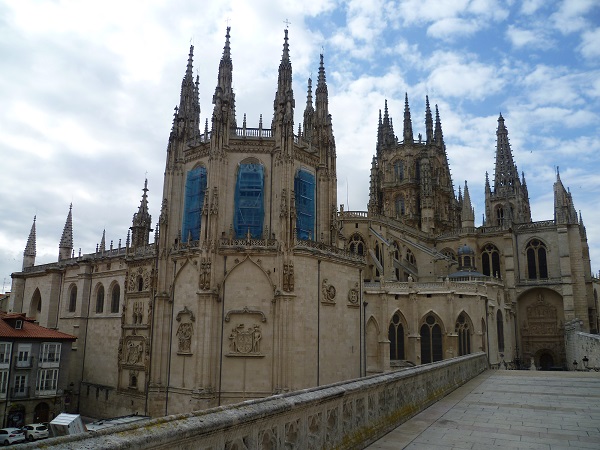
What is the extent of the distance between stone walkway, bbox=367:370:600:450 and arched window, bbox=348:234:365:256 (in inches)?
1237

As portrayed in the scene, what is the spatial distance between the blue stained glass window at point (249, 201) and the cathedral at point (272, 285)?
0.09 m

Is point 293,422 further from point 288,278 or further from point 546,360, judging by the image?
point 546,360

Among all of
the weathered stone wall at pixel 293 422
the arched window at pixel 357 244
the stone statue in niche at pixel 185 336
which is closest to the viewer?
the weathered stone wall at pixel 293 422

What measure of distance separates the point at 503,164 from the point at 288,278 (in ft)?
200

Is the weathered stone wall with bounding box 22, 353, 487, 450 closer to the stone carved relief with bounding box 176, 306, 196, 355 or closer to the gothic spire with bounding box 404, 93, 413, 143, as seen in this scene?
the stone carved relief with bounding box 176, 306, 196, 355

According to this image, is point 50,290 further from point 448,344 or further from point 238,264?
point 448,344

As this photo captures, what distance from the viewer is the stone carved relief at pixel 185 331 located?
93.0ft

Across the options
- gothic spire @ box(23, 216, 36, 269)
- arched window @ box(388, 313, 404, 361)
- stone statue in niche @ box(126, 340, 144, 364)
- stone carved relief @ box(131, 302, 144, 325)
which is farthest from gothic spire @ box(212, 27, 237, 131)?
gothic spire @ box(23, 216, 36, 269)

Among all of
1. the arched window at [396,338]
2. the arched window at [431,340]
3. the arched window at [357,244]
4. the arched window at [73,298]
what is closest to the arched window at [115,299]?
the arched window at [73,298]

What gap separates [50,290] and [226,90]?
3119 cm

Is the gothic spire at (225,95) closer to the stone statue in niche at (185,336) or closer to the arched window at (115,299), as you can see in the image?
Answer: the stone statue in niche at (185,336)

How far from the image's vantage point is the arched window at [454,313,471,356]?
38.2 m

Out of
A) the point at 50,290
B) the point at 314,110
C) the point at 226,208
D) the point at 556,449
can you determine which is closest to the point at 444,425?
the point at 556,449

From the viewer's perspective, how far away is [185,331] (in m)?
28.7
